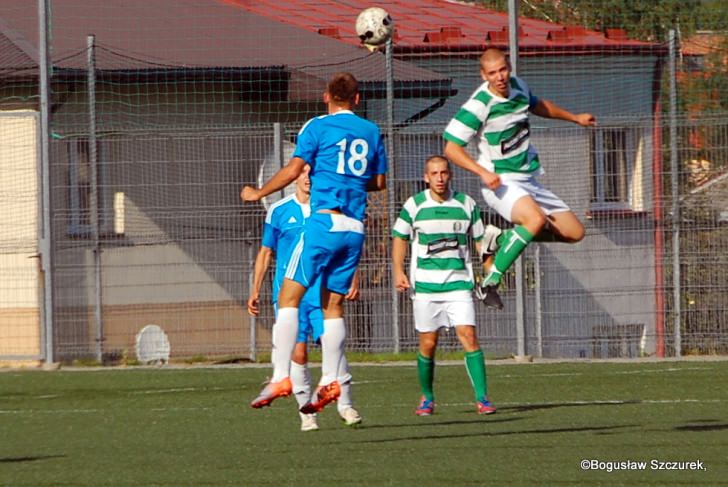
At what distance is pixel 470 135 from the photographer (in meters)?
9.88

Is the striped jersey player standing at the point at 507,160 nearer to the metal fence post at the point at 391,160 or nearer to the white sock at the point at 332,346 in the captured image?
the white sock at the point at 332,346

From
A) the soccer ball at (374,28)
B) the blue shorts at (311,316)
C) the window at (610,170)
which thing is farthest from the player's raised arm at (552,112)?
the window at (610,170)

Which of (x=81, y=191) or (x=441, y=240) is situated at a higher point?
(x=81, y=191)

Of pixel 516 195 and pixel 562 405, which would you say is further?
pixel 562 405

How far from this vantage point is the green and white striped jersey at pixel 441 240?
11688 mm

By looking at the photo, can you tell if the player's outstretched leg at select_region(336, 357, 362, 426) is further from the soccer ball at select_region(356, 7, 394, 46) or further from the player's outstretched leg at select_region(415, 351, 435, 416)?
the soccer ball at select_region(356, 7, 394, 46)

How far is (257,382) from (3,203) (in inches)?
177

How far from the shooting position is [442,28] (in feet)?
74.9

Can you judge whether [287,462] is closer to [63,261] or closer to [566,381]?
[566,381]

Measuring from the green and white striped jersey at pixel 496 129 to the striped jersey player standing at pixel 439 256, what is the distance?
5.44 feet

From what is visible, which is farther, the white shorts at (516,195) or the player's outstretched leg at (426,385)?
the player's outstretched leg at (426,385)

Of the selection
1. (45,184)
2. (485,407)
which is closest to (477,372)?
(485,407)

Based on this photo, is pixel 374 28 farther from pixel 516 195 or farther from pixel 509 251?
pixel 509 251

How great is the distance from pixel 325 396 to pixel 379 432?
897mm
